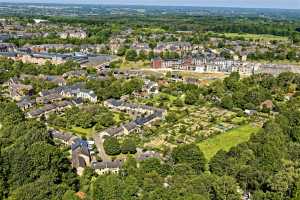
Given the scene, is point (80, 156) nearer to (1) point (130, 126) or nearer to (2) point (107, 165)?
(2) point (107, 165)

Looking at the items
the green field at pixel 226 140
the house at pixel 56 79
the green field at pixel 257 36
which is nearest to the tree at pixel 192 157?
the green field at pixel 226 140

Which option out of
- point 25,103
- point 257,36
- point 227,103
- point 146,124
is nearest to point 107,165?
point 146,124

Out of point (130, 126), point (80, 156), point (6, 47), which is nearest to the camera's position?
point (80, 156)

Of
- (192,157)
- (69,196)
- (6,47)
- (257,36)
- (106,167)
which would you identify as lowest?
(106,167)

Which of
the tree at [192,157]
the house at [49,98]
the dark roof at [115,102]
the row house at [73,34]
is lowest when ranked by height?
the house at [49,98]

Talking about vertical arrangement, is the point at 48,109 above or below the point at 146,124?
above

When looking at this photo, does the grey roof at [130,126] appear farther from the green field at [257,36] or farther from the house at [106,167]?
the green field at [257,36]

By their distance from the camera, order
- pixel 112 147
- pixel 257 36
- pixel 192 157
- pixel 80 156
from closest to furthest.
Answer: pixel 192 157
pixel 80 156
pixel 112 147
pixel 257 36

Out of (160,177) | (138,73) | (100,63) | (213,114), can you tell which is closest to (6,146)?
(160,177)
